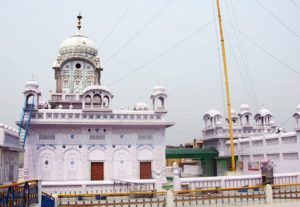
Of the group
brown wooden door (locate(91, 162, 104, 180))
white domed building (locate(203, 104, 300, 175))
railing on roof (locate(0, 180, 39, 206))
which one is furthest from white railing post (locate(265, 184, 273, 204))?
brown wooden door (locate(91, 162, 104, 180))

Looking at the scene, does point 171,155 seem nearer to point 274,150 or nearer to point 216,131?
point 216,131

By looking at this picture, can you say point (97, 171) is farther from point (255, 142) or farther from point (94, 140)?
point (255, 142)

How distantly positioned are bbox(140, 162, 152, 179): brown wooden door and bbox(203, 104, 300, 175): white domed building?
35.0 feet

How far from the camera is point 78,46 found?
39719 millimetres

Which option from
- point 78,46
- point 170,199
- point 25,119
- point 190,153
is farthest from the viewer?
point 78,46

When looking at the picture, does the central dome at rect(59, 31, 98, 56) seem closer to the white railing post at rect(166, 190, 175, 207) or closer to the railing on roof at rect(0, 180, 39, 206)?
the white railing post at rect(166, 190, 175, 207)

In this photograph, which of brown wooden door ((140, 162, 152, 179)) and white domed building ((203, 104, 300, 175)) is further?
brown wooden door ((140, 162, 152, 179))

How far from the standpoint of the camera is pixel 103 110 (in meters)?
29.1

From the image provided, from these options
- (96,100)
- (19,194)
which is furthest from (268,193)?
(96,100)

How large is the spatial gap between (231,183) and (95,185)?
8.38m

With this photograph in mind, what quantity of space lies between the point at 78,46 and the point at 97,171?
1781cm

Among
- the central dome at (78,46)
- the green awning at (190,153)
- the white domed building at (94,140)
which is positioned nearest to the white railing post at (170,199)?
the white domed building at (94,140)

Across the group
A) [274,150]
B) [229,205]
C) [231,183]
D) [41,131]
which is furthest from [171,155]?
[229,205]

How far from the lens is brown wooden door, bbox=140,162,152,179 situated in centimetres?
2942
